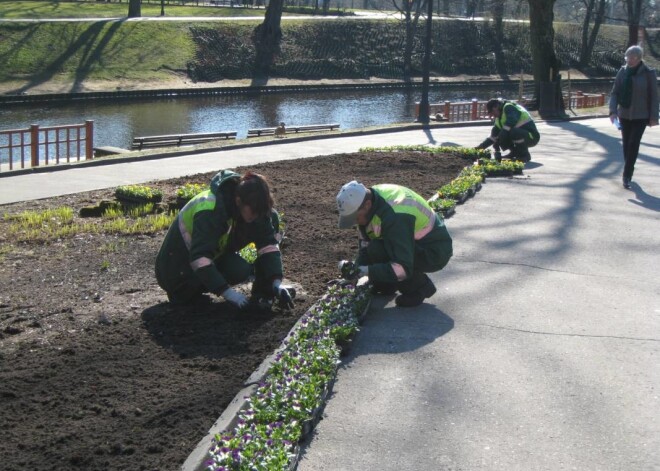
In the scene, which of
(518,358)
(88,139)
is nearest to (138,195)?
(518,358)

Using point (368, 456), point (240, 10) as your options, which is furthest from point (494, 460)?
point (240, 10)

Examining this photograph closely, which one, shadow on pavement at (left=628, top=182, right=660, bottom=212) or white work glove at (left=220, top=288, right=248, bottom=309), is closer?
white work glove at (left=220, top=288, right=248, bottom=309)

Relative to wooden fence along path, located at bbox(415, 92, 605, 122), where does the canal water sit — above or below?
below

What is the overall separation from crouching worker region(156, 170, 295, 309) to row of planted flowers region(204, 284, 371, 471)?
483 mm

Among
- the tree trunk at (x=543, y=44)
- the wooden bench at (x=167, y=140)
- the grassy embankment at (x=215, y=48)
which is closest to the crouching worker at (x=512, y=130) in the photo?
the wooden bench at (x=167, y=140)

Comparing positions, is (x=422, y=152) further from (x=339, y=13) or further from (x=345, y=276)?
(x=339, y=13)

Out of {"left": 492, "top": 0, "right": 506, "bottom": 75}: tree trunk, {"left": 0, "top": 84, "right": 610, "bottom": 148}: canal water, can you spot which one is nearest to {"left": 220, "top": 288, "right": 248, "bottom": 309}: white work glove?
{"left": 0, "top": 84, "right": 610, "bottom": 148}: canal water

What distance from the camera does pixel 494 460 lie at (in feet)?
16.1

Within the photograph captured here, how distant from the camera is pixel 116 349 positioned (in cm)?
629

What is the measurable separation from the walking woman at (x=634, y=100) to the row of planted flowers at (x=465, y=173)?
1.97m

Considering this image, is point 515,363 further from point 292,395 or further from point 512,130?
point 512,130

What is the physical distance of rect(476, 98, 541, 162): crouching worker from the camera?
1584cm

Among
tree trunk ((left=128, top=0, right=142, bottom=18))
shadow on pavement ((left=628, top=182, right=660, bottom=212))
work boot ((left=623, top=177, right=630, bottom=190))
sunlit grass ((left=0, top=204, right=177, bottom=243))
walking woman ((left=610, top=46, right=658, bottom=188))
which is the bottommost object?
sunlit grass ((left=0, top=204, right=177, bottom=243))

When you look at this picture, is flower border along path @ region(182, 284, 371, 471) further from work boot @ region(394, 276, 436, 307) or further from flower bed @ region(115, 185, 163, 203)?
flower bed @ region(115, 185, 163, 203)
